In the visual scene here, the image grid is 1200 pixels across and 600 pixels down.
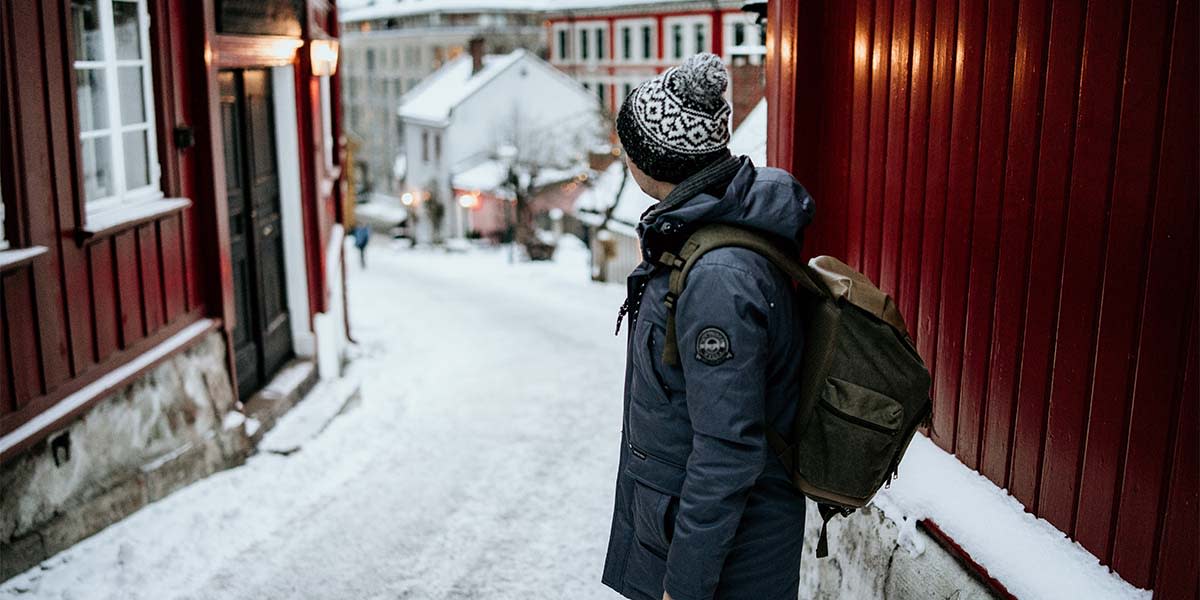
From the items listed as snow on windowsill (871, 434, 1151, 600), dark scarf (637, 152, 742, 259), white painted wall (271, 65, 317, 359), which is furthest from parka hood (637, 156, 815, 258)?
white painted wall (271, 65, 317, 359)

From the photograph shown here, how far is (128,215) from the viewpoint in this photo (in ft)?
17.9

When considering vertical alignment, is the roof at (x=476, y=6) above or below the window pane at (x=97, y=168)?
above

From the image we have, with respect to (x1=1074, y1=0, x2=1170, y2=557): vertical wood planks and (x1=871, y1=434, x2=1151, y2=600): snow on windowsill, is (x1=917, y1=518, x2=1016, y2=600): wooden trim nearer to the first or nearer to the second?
(x1=871, y1=434, x2=1151, y2=600): snow on windowsill

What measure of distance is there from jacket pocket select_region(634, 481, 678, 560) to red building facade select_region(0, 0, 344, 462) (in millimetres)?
3064

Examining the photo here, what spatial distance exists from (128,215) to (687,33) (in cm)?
4055

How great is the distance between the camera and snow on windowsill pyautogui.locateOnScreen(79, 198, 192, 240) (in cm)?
509

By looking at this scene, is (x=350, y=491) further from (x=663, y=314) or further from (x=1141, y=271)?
(x=1141, y=271)

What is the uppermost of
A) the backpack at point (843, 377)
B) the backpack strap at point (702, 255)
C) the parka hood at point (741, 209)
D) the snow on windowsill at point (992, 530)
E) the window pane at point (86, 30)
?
the window pane at point (86, 30)

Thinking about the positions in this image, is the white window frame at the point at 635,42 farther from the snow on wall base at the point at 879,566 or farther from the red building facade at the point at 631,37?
the snow on wall base at the point at 879,566

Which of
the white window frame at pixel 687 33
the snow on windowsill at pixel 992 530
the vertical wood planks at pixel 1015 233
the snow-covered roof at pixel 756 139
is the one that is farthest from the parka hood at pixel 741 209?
the white window frame at pixel 687 33

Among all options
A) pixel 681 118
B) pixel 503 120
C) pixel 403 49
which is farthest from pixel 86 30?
pixel 403 49

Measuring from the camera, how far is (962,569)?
3027 millimetres

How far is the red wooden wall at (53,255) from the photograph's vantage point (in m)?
4.45

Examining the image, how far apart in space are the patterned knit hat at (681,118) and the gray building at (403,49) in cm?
5445
